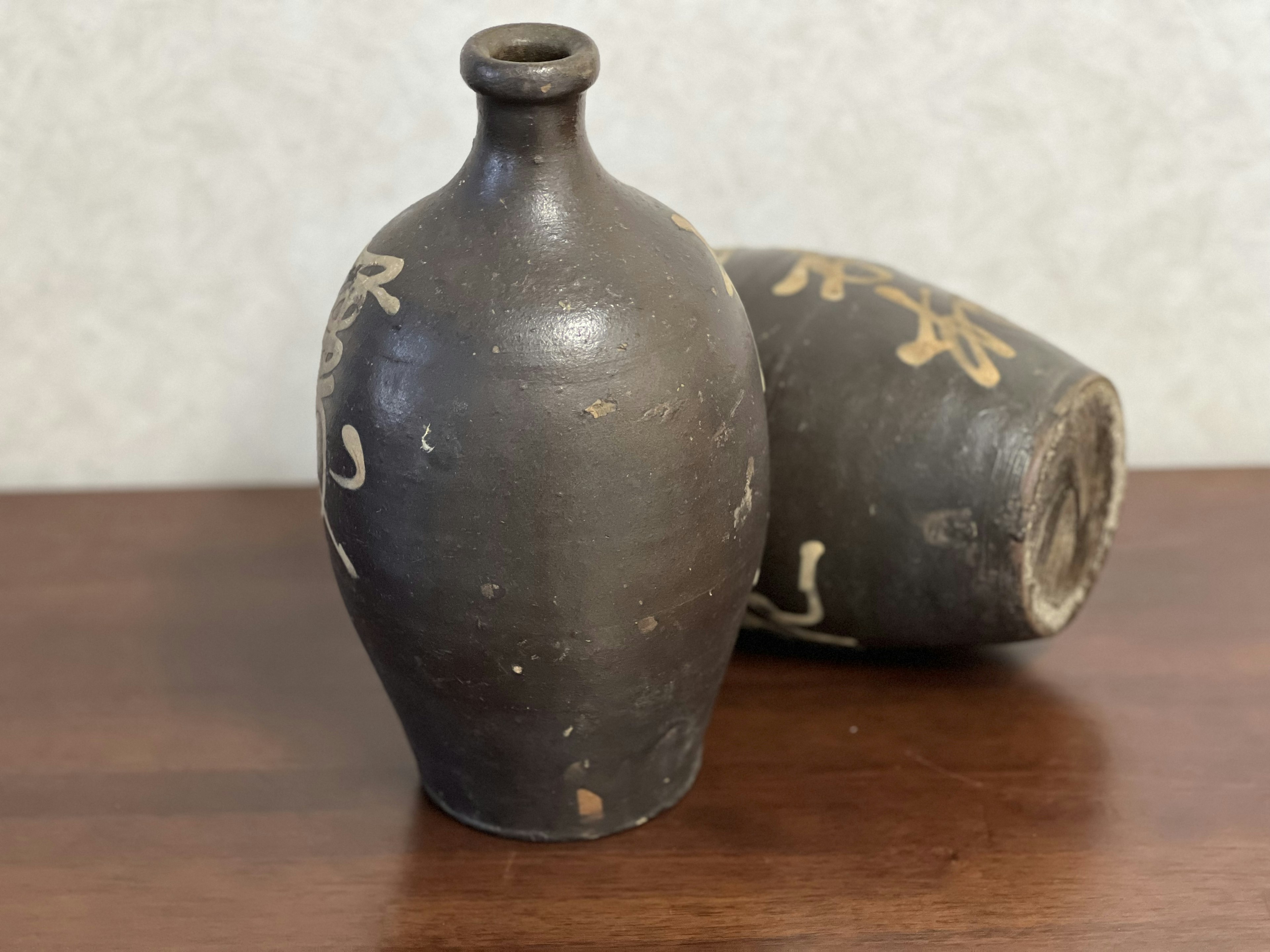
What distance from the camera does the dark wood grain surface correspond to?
33.5 inches

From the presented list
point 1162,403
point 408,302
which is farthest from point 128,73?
point 1162,403

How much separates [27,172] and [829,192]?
2.32ft

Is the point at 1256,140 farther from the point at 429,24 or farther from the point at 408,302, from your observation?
the point at 408,302

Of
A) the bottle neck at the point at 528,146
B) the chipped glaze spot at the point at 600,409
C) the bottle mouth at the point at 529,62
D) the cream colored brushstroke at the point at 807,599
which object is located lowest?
the cream colored brushstroke at the point at 807,599

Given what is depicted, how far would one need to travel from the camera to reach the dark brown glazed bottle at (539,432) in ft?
2.53

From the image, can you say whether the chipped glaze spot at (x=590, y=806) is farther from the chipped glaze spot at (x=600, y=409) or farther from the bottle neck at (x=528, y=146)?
the bottle neck at (x=528, y=146)

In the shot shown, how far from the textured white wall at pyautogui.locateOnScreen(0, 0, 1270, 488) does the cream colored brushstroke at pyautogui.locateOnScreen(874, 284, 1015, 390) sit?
0.98 feet

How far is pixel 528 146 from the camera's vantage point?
0.80 meters

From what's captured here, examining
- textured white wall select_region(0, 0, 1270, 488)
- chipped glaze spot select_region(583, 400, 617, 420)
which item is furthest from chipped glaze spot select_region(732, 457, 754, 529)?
textured white wall select_region(0, 0, 1270, 488)

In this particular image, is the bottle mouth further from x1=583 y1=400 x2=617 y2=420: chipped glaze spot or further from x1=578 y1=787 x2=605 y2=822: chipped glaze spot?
x1=578 y1=787 x2=605 y2=822: chipped glaze spot

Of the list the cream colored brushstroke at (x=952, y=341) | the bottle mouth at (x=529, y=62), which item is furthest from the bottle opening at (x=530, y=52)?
the cream colored brushstroke at (x=952, y=341)

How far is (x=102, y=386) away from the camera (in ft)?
4.47

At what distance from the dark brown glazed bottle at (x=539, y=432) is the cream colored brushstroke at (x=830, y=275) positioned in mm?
207

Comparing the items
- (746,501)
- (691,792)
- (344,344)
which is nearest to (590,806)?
(691,792)
